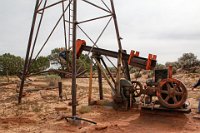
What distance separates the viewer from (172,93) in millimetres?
8797

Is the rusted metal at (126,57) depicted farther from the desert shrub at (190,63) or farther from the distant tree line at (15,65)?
the distant tree line at (15,65)

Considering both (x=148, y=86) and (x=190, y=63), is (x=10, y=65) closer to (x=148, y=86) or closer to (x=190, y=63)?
(x=190, y=63)

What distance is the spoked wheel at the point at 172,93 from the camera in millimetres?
8617

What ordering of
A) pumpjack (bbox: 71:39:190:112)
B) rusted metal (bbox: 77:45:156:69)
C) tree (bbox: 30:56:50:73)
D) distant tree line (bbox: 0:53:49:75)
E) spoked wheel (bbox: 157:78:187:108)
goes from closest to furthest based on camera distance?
spoked wheel (bbox: 157:78:187:108), pumpjack (bbox: 71:39:190:112), rusted metal (bbox: 77:45:156:69), distant tree line (bbox: 0:53:49:75), tree (bbox: 30:56:50:73)

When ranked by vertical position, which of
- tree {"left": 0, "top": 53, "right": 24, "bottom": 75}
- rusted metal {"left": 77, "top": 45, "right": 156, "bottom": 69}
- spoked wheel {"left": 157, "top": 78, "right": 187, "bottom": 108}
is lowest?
spoked wheel {"left": 157, "top": 78, "right": 187, "bottom": 108}

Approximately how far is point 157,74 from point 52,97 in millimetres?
6380

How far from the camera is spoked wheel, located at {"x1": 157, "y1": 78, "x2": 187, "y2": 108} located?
862cm

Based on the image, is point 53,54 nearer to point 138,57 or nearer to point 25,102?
point 25,102

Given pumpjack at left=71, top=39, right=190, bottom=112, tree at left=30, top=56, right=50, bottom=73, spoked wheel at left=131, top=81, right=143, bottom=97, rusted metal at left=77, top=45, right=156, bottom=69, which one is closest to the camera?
pumpjack at left=71, top=39, right=190, bottom=112

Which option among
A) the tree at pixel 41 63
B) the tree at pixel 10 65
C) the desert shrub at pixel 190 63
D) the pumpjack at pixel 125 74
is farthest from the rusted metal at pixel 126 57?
the tree at pixel 10 65

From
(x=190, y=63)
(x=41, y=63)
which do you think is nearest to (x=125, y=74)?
(x=190, y=63)

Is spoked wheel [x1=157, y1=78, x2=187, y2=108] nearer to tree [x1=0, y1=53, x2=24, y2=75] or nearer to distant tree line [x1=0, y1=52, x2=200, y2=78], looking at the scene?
distant tree line [x1=0, y1=52, x2=200, y2=78]

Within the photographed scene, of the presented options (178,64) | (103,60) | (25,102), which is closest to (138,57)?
(103,60)

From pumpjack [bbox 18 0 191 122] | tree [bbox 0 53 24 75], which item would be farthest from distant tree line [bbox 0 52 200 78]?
pumpjack [bbox 18 0 191 122]
